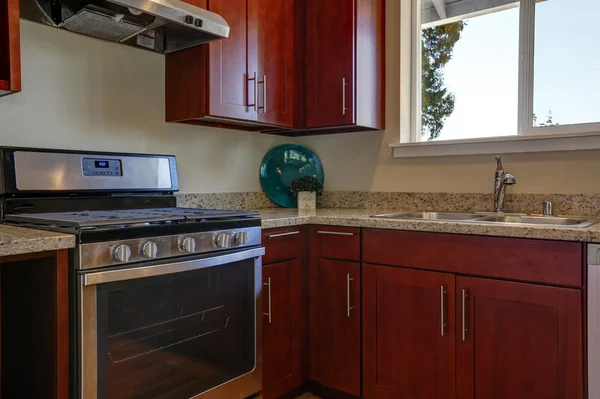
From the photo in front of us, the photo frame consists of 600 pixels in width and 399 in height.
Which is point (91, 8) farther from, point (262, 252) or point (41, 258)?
point (262, 252)

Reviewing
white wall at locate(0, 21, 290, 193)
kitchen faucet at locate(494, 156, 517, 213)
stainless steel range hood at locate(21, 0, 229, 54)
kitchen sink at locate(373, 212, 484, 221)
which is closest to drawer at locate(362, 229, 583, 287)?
kitchen sink at locate(373, 212, 484, 221)

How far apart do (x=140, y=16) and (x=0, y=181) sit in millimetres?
767

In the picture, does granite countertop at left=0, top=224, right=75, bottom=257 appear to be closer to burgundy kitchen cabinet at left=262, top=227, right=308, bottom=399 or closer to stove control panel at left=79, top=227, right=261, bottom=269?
stove control panel at left=79, top=227, right=261, bottom=269

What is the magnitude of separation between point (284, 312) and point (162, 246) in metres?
0.75

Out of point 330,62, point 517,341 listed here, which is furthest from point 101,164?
point 517,341

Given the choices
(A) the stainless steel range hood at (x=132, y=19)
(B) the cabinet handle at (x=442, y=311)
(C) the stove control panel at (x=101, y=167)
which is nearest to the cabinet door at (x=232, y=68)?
(A) the stainless steel range hood at (x=132, y=19)

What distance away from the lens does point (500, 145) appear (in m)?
2.16

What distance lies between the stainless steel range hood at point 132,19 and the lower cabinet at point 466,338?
1.18m

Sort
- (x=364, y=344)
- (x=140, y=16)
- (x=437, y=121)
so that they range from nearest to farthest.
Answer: (x=140, y=16), (x=364, y=344), (x=437, y=121)

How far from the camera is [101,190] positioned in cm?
183

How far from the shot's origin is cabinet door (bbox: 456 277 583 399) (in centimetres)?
149

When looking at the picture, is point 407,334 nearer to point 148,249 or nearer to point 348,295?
point 348,295

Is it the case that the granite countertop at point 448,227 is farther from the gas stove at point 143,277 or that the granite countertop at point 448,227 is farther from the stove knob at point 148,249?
the stove knob at point 148,249

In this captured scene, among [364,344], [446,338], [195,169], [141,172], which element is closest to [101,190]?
[141,172]
